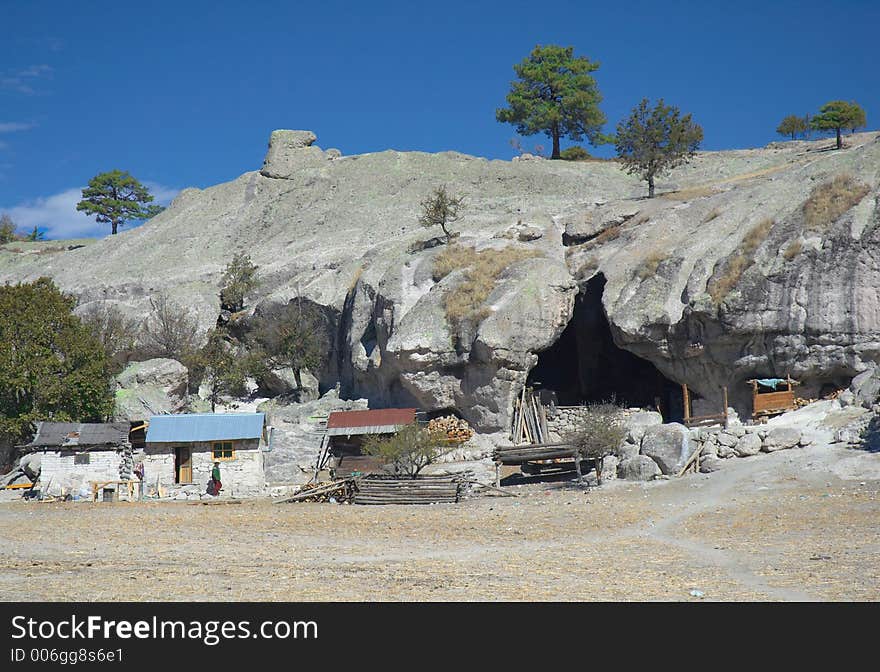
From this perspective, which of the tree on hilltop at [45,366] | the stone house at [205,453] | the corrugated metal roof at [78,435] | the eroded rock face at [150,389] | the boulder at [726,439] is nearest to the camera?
the boulder at [726,439]

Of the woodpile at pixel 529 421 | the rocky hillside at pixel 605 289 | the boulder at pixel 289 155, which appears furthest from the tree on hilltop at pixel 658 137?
the boulder at pixel 289 155

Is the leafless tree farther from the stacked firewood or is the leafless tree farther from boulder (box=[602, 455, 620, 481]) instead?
boulder (box=[602, 455, 620, 481])

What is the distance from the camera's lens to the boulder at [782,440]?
3017 cm

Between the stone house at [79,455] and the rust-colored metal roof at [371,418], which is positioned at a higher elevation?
the rust-colored metal roof at [371,418]

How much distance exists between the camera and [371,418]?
40.0 meters

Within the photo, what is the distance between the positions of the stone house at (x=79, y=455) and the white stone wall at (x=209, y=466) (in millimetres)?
821

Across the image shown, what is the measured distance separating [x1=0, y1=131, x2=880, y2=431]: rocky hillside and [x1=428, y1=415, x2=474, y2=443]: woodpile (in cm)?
57

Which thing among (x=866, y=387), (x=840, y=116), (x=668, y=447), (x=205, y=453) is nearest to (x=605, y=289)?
(x=668, y=447)

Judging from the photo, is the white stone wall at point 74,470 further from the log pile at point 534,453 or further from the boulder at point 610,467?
the boulder at point 610,467

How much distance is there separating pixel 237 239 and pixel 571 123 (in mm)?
30176

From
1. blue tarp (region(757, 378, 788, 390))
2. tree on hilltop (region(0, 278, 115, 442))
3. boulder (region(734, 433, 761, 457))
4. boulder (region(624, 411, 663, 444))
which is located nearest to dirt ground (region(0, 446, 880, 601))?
boulder (region(734, 433, 761, 457))

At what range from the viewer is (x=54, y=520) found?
26984mm

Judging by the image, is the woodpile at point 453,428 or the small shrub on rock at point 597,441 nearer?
the small shrub on rock at point 597,441

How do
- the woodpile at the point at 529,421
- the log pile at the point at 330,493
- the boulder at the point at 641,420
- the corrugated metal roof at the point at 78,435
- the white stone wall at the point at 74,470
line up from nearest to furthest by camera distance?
1. the log pile at the point at 330,493
2. the white stone wall at the point at 74,470
3. the corrugated metal roof at the point at 78,435
4. the boulder at the point at 641,420
5. the woodpile at the point at 529,421
